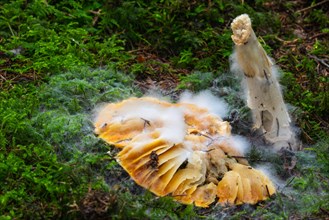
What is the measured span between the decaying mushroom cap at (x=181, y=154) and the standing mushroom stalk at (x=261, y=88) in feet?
1.05

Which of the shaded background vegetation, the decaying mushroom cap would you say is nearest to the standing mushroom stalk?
the shaded background vegetation

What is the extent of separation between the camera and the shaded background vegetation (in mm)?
3766

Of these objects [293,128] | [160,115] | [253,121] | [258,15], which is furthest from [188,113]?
[258,15]

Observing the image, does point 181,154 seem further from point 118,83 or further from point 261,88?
point 118,83

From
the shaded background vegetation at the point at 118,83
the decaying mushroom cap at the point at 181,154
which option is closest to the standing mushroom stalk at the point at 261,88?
the shaded background vegetation at the point at 118,83

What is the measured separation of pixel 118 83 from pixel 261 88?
138cm

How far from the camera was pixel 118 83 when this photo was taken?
5156mm

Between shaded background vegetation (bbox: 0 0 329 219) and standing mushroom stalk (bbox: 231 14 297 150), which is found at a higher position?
standing mushroom stalk (bbox: 231 14 297 150)

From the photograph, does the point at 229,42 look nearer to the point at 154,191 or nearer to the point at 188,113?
the point at 188,113

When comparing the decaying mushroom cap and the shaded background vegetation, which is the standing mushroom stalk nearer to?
the shaded background vegetation

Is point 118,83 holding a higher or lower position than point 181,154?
lower

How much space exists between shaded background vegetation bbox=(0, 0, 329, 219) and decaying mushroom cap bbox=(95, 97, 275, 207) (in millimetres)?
103

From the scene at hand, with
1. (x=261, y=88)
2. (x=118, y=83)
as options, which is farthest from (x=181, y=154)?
(x=118, y=83)

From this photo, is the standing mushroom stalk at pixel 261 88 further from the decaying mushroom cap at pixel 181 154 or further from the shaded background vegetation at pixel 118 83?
the decaying mushroom cap at pixel 181 154
